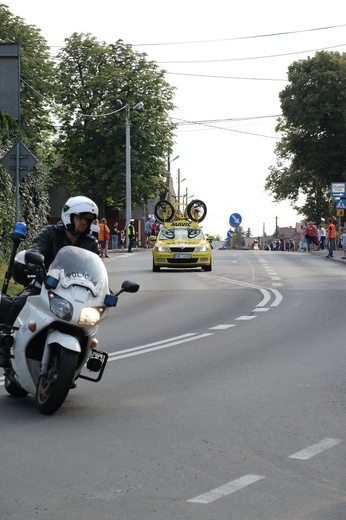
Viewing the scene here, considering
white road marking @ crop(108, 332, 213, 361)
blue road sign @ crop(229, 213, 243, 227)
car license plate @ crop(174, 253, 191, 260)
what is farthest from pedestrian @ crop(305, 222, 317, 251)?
white road marking @ crop(108, 332, 213, 361)

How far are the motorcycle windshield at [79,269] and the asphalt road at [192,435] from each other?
0.97 metres

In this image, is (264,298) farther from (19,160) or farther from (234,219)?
(234,219)

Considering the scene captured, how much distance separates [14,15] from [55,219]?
97.0 feet

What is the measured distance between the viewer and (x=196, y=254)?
1442 inches

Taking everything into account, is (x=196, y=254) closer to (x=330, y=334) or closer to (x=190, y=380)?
(x=330, y=334)

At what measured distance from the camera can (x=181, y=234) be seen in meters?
38.0

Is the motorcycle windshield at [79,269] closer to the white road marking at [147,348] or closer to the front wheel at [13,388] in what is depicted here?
the front wheel at [13,388]

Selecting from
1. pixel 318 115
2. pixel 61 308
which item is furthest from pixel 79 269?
pixel 318 115

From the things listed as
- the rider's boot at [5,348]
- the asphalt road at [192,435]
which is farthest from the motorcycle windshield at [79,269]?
the asphalt road at [192,435]

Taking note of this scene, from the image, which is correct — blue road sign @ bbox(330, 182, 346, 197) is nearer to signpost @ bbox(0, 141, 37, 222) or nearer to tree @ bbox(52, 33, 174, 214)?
tree @ bbox(52, 33, 174, 214)

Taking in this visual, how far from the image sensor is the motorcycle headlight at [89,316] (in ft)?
28.6

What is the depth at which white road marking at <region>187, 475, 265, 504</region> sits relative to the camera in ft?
20.0

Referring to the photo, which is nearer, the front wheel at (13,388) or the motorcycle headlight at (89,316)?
the motorcycle headlight at (89,316)

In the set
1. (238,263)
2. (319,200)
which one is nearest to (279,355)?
(238,263)
